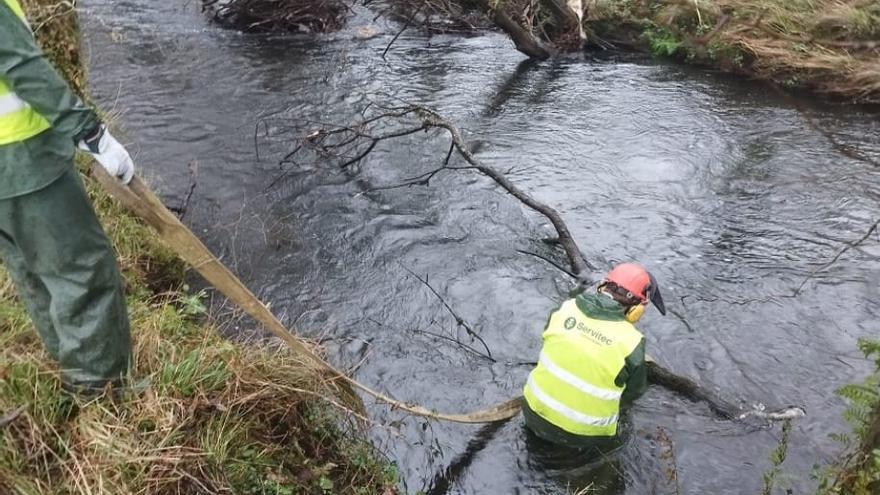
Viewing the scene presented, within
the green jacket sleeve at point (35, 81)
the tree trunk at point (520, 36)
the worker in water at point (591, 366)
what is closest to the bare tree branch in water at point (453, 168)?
the worker in water at point (591, 366)

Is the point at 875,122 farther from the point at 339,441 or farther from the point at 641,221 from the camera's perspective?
the point at 339,441

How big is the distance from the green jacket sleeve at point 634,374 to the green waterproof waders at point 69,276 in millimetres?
2706

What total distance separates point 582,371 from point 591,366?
65 millimetres

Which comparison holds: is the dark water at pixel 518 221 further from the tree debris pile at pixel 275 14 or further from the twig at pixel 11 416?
the twig at pixel 11 416

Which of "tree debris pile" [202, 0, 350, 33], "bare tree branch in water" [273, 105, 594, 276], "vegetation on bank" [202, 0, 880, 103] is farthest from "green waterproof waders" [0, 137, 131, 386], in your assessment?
"tree debris pile" [202, 0, 350, 33]

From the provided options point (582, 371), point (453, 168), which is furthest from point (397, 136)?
point (582, 371)

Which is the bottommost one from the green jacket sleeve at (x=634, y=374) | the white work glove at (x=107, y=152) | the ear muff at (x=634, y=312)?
the green jacket sleeve at (x=634, y=374)

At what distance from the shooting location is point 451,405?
16.5 ft

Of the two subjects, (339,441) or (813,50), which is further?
(813,50)

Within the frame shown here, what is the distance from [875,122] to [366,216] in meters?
7.25

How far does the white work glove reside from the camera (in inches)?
112

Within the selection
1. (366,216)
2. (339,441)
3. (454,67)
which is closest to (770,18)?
(454,67)

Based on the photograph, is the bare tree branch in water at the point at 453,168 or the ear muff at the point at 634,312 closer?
the ear muff at the point at 634,312

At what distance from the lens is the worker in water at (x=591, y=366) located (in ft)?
13.6
